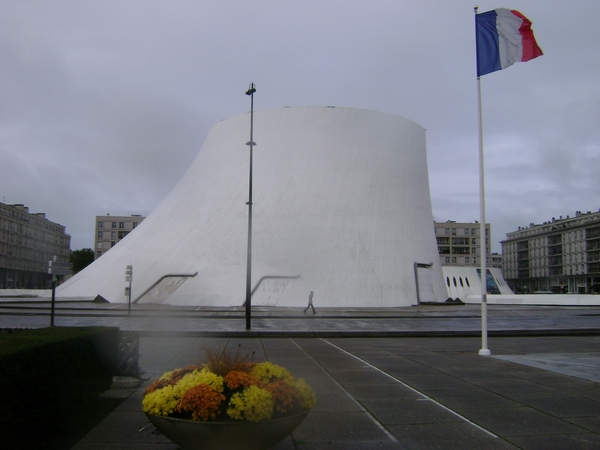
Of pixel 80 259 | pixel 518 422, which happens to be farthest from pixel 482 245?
pixel 80 259

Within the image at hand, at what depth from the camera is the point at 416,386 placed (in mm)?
7500

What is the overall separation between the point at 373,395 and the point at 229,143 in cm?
2847

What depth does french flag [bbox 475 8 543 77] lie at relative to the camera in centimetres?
1197

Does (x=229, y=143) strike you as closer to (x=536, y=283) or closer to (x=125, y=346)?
(x=125, y=346)

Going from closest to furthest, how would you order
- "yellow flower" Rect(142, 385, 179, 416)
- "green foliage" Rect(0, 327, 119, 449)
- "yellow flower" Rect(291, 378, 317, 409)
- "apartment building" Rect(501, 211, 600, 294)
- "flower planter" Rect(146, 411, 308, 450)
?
"flower planter" Rect(146, 411, 308, 450) < "yellow flower" Rect(142, 385, 179, 416) < "yellow flower" Rect(291, 378, 317, 409) < "green foliage" Rect(0, 327, 119, 449) < "apartment building" Rect(501, 211, 600, 294)

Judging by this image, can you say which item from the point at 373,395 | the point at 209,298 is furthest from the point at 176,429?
the point at 209,298

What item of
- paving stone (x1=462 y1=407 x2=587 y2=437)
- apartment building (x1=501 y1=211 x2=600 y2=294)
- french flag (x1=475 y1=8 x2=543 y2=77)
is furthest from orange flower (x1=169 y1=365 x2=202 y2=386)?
apartment building (x1=501 y1=211 x2=600 y2=294)

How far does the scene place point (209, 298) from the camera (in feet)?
91.4

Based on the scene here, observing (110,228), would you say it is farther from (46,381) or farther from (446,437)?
(446,437)

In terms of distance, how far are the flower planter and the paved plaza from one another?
3.07 ft

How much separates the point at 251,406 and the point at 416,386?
417cm

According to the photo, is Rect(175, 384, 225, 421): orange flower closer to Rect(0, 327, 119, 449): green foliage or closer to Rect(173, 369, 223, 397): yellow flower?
Rect(173, 369, 223, 397): yellow flower

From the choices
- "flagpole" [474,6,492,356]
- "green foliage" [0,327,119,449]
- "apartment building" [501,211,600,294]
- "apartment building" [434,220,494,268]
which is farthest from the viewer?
"apartment building" [501,211,600,294]

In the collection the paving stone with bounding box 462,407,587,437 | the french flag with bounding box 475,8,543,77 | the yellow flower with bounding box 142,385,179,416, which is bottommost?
the paving stone with bounding box 462,407,587,437
